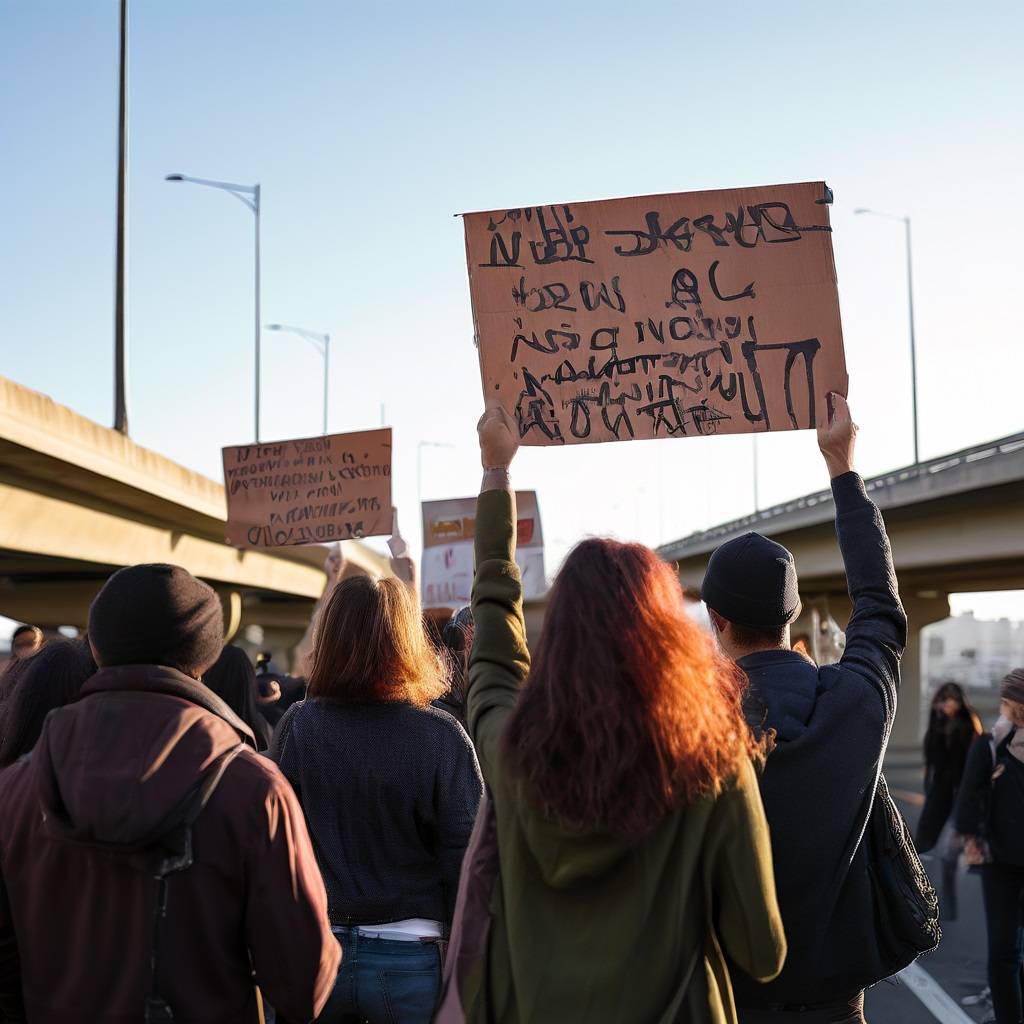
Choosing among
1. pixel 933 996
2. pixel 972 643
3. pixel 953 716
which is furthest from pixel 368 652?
pixel 972 643

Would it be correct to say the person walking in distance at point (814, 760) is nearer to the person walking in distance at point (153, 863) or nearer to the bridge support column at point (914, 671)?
the person walking in distance at point (153, 863)

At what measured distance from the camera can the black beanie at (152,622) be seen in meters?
2.72

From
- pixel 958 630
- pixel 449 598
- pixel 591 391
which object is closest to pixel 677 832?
pixel 591 391

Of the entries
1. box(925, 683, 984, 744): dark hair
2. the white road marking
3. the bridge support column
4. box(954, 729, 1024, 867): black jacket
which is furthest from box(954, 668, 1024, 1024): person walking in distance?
the bridge support column

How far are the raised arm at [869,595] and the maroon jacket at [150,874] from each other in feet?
4.45

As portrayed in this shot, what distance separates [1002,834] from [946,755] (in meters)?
3.04

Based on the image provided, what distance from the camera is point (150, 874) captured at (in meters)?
2.54

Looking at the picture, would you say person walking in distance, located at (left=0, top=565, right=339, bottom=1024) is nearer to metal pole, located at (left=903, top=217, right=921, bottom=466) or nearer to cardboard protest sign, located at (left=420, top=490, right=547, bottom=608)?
cardboard protest sign, located at (left=420, top=490, right=547, bottom=608)

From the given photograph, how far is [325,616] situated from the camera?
155 inches

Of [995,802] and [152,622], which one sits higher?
[152,622]

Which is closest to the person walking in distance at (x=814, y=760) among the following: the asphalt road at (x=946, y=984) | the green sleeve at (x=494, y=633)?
the green sleeve at (x=494, y=633)

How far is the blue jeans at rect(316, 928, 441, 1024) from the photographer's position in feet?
11.6

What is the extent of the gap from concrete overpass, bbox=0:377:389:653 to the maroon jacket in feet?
17.8

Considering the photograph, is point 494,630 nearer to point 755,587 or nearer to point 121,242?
point 755,587
